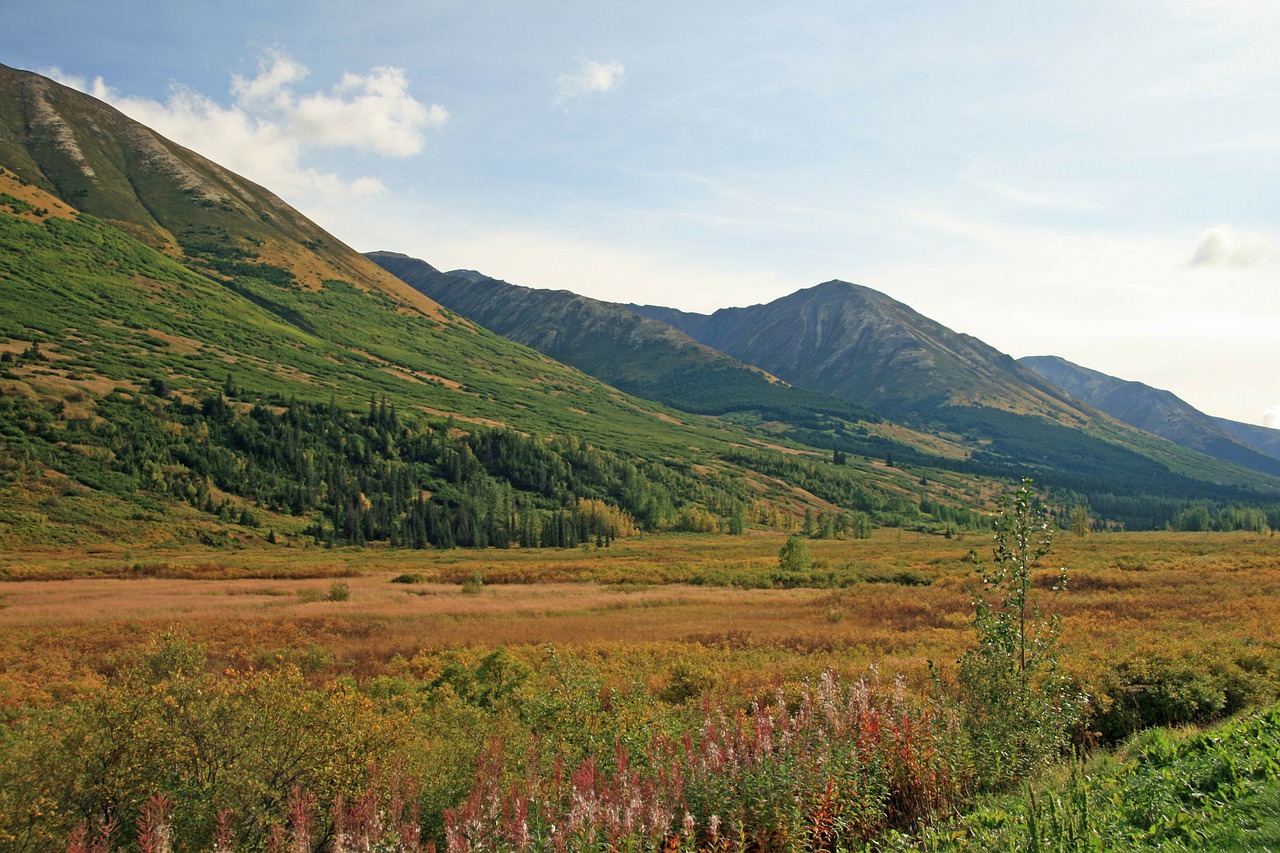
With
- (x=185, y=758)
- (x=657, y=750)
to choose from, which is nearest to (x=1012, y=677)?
(x=657, y=750)

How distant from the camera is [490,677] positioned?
69.8 ft

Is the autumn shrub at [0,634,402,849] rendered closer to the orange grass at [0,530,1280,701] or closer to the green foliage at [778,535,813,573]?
the orange grass at [0,530,1280,701]

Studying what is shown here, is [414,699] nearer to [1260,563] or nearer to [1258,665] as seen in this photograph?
[1258,665]

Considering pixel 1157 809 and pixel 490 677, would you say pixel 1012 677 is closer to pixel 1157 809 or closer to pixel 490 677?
pixel 1157 809

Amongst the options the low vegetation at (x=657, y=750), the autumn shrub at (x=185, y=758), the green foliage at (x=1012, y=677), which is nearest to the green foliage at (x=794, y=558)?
the low vegetation at (x=657, y=750)

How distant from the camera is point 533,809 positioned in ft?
30.3

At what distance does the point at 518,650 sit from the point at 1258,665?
73.5ft

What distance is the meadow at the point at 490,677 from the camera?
29.8ft

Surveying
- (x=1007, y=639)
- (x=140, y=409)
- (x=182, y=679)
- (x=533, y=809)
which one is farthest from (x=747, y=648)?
(x=140, y=409)

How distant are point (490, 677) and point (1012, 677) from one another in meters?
15.0

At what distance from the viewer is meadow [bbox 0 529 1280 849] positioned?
29.8ft

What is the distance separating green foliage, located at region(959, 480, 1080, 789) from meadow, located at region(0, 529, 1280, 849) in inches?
26.5

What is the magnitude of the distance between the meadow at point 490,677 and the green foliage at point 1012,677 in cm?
67

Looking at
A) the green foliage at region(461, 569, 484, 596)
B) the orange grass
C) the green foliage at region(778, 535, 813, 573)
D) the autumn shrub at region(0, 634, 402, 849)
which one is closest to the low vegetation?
the autumn shrub at region(0, 634, 402, 849)
